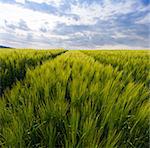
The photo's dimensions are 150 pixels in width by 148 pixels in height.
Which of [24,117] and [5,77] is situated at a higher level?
[24,117]

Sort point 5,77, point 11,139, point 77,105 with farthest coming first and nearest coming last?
1. point 5,77
2. point 77,105
3. point 11,139

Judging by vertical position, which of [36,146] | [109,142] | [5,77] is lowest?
[5,77]

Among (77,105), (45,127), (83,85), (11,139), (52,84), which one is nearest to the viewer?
(11,139)

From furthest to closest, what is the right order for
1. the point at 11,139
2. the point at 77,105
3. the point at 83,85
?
1. the point at 83,85
2. the point at 77,105
3. the point at 11,139

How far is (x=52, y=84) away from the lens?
2305mm

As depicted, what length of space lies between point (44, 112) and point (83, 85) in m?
0.49

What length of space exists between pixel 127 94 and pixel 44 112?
53 centimetres

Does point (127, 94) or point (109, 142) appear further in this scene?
point (127, 94)

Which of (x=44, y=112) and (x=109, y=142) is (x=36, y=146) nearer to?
(x=44, y=112)

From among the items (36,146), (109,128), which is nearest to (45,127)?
(36,146)

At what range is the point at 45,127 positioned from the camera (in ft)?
4.86

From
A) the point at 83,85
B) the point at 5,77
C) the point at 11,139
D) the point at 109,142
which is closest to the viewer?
the point at 109,142

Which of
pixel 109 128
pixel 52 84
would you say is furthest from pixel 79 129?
pixel 52 84

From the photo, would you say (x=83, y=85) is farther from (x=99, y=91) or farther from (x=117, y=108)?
(x=117, y=108)
